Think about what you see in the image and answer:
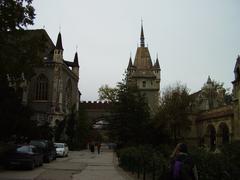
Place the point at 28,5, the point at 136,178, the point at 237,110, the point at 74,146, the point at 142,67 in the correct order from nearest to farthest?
the point at 28,5 < the point at 136,178 < the point at 237,110 < the point at 74,146 < the point at 142,67

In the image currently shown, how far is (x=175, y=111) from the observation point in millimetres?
50750

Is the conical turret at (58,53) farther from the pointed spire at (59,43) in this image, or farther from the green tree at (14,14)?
the green tree at (14,14)

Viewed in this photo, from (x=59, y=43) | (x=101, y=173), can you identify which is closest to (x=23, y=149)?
(x=101, y=173)

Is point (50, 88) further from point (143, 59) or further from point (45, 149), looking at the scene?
point (143, 59)

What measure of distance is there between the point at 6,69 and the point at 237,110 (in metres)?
32.4

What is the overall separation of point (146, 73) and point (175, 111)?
39.8 metres

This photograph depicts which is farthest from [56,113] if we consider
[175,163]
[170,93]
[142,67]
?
[175,163]

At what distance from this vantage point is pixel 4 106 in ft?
80.3

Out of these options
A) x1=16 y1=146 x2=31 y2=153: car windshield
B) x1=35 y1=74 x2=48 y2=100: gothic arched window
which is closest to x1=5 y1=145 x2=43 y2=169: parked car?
x1=16 y1=146 x2=31 y2=153: car windshield

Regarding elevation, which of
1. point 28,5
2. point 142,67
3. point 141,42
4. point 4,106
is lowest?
point 4,106

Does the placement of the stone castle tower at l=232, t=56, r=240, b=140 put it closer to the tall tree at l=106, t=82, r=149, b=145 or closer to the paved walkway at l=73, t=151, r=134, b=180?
the tall tree at l=106, t=82, r=149, b=145

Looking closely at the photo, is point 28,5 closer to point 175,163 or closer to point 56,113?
point 175,163

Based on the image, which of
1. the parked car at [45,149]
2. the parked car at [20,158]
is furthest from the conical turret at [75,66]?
the parked car at [20,158]

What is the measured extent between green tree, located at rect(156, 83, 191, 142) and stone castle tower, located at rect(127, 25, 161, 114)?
30.2 metres
